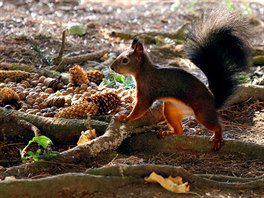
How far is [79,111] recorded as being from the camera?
378cm

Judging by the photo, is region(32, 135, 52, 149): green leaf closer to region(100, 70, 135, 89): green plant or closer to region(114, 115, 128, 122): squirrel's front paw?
region(114, 115, 128, 122): squirrel's front paw

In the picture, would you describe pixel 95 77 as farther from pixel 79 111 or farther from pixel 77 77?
pixel 79 111

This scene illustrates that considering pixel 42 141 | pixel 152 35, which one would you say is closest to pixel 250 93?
pixel 42 141

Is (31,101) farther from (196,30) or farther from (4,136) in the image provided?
(196,30)

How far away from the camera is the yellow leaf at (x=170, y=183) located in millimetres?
2803

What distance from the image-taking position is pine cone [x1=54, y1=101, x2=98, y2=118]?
376 cm

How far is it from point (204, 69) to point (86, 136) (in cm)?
86

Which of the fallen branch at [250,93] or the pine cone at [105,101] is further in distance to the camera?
the fallen branch at [250,93]

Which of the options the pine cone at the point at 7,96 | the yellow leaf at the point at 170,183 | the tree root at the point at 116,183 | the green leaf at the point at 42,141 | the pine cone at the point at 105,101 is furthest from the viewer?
the pine cone at the point at 7,96

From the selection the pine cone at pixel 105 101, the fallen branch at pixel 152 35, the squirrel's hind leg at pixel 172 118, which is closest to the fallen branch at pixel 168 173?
the squirrel's hind leg at pixel 172 118

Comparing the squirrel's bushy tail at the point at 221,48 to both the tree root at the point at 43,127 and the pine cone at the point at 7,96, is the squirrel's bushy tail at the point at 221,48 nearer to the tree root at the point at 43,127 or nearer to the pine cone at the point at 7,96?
the tree root at the point at 43,127

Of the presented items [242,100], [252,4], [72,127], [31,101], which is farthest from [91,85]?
[252,4]

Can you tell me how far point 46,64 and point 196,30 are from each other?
233 cm

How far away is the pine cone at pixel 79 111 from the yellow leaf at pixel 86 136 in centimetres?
29
